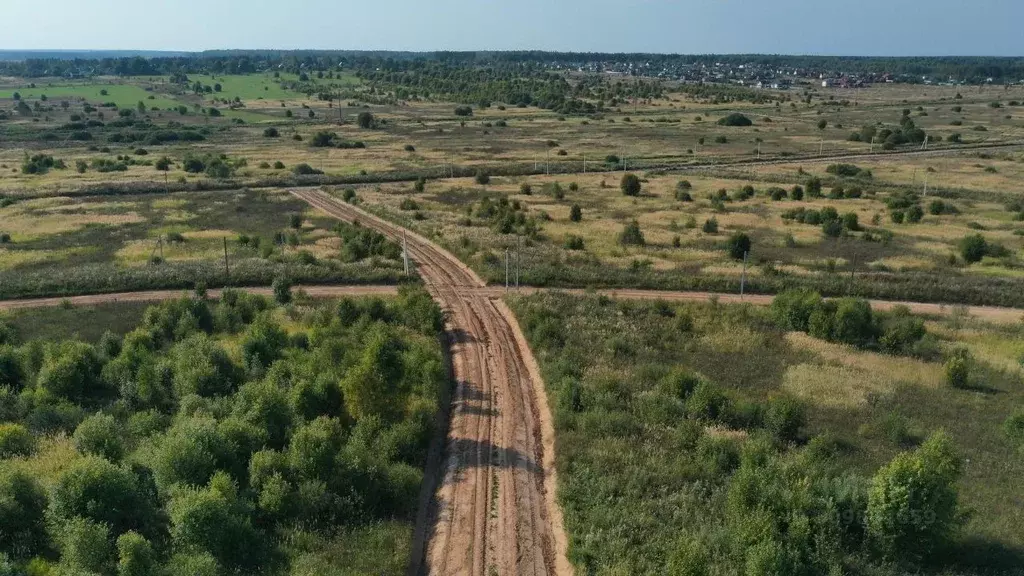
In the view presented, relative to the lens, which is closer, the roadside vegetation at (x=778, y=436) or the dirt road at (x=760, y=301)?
the roadside vegetation at (x=778, y=436)

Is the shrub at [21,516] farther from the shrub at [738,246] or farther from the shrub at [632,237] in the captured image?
the shrub at [738,246]

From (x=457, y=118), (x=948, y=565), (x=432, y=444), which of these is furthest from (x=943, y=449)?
(x=457, y=118)

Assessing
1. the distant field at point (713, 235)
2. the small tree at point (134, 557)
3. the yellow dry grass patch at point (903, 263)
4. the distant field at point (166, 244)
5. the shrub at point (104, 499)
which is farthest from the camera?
the yellow dry grass patch at point (903, 263)

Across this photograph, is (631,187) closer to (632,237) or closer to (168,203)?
(632,237)

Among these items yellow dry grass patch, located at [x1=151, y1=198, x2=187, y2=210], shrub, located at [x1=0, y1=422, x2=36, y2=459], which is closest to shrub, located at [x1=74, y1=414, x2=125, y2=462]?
shrub, located at [x1=0, y1=422, x2=36, y2=459]

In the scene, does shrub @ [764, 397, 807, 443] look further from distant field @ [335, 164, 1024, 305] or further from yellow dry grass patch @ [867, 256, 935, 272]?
yellow dry grass patch @ [867, 256, 935, 272]

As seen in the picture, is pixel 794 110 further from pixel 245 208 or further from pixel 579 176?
pixel 245 208

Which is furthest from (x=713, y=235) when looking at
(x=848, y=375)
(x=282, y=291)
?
(x=282, y=291)

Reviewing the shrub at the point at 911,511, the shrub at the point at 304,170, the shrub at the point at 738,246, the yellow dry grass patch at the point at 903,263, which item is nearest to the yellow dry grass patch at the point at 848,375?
the shrub at the point at 911,511
